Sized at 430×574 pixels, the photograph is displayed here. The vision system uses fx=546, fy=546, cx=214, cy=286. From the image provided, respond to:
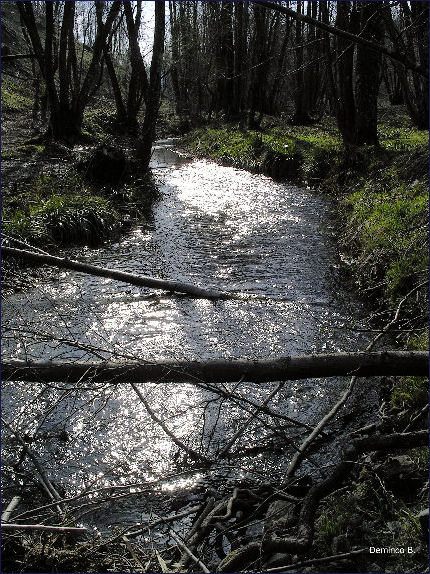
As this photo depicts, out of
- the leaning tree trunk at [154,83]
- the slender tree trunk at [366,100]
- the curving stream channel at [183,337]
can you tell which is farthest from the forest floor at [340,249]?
the leaning tree trunk at [154,83]

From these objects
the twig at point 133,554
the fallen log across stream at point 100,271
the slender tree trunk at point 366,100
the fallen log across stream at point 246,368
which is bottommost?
the twig at point 133,554

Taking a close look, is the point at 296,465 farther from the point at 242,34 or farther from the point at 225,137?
the point at 242,34

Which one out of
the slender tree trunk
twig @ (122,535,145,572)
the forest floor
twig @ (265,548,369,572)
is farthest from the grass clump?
the slender tree trunk

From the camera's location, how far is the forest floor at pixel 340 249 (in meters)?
2.76

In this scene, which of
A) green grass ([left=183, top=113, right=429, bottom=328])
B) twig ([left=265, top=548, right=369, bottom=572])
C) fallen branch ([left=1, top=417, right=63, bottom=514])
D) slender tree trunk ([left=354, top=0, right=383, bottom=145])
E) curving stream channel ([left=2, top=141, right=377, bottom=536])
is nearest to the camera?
twig ([left=265, top=548, right=369, bottom=572])

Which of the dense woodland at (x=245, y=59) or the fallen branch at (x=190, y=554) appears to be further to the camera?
the dense woodland at (x=245, y=59)

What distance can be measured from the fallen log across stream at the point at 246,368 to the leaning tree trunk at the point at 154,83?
39.3ft

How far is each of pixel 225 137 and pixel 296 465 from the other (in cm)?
2034

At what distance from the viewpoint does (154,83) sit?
14.4 metres

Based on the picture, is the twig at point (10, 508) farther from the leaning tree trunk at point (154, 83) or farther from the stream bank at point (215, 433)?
the leaning tree trunk at point (154, 83)

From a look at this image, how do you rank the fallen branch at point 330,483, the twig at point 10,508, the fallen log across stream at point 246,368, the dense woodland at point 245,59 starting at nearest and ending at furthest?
the fallen branch at point 330,483 → the twig at point 10,508 → the fallen log across stream at point 246,368 → the dense woodland at point 245,59

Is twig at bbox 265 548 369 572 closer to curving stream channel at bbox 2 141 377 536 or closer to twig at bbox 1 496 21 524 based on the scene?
curving stream channel at bbox 2 141 377 536

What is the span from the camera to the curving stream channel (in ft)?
12.4

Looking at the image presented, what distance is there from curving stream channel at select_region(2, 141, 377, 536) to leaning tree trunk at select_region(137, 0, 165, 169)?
12.2 feet
